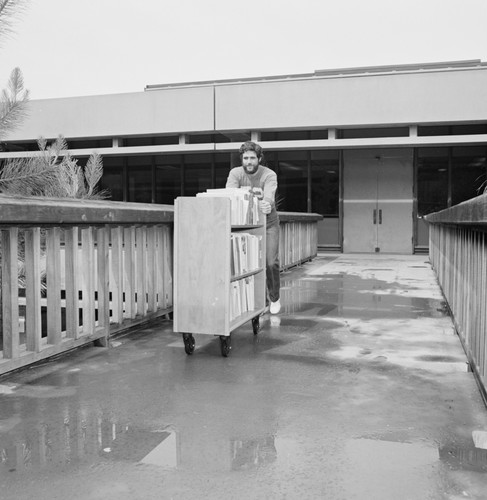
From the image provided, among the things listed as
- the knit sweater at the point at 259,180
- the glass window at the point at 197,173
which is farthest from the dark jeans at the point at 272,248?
the glass window at the point at 197,173

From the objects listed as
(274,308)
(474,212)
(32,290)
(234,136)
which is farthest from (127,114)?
(474,212)

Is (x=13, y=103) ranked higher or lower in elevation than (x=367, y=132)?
lower

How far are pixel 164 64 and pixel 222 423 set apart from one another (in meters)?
26.2

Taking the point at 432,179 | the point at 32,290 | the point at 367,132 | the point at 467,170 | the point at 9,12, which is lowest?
the point at 32,290

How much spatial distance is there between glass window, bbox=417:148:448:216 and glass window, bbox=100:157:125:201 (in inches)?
402

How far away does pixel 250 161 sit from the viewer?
16.9 feet

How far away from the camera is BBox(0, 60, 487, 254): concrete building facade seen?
1462 centimetres

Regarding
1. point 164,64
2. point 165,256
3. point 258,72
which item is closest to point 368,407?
point 165,256

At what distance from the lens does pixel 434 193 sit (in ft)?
53.2

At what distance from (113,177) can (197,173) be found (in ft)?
10.9

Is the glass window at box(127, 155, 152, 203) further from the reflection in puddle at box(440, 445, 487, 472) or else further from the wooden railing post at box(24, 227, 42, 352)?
the reflection in puddle at box(440, 445, 487, 472)

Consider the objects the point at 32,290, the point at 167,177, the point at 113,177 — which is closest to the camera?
the point at 32,290

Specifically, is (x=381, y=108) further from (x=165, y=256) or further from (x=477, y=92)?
(x=165, y=256)

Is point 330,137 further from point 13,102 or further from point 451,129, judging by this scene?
point 13,102
